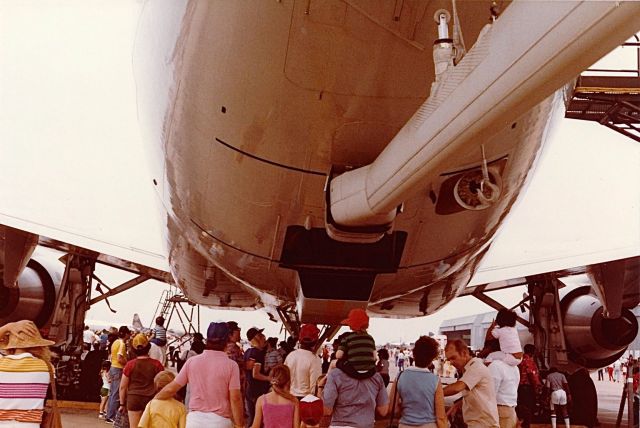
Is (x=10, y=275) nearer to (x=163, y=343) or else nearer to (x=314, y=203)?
(x=163, y=343)

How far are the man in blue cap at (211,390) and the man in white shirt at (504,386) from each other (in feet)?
7.06

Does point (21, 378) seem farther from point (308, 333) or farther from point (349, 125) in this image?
point (308, 333)

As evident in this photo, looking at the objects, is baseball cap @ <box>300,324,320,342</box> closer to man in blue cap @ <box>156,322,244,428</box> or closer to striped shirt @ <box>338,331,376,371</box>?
man in blue cap @ <box>156,322,244,428</box>

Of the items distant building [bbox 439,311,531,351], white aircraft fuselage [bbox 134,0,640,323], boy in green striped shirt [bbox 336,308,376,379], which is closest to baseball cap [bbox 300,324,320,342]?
white aircraft fuselage [bbox 134,0,640,323]

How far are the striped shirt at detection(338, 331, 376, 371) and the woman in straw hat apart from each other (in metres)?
1.88

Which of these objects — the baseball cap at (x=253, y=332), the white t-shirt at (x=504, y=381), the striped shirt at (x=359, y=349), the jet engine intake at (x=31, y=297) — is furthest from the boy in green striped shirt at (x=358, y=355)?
the jet engine intake at (x=31, y=297)

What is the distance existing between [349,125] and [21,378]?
259 cm

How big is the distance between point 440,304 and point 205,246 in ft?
14.9

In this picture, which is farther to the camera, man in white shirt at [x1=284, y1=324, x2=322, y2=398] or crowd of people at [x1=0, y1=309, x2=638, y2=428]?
man in white shirt at [x1=284, y1=324, x2=322, y2=398]

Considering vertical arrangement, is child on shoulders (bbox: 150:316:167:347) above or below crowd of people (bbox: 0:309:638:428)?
above

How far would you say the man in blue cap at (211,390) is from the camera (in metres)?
4.73

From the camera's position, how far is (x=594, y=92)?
51.0 feet

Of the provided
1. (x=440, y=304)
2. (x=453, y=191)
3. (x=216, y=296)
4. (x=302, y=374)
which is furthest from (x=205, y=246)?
(x=216, y=296)

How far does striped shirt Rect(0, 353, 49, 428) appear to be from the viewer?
146 inches
